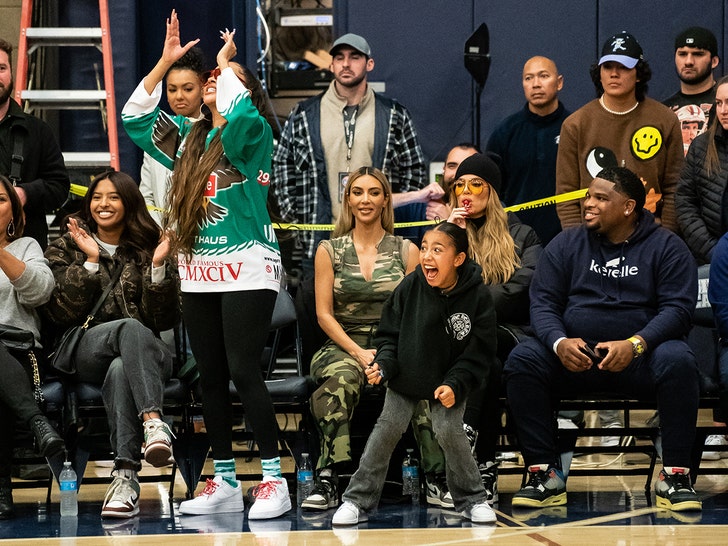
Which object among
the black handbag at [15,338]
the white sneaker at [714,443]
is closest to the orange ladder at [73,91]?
the black handbag at [15,338]

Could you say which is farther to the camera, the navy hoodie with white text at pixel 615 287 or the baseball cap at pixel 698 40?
the baseball cap at pixel 698 40

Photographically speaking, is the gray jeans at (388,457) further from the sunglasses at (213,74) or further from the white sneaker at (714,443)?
the white sneaker at (714,443)

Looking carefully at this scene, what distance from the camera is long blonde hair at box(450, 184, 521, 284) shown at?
5.81 meters

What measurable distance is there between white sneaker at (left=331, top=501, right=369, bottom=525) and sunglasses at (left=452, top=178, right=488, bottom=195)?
1.75 meters

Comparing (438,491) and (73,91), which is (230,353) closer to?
(438,491)

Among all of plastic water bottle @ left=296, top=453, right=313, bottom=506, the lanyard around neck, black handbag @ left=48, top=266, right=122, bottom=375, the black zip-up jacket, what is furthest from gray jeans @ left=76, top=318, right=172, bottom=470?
the black zip-up jacket

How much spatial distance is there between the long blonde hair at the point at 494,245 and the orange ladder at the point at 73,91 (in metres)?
2.40

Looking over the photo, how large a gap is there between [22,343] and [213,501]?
1.07 metres

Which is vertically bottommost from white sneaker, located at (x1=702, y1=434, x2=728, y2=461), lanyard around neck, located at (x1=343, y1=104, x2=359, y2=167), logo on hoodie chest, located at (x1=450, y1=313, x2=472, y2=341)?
white sneaker, located at (x1=702, y1=434, x2=728, y2=461)

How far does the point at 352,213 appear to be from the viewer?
5.82 metres

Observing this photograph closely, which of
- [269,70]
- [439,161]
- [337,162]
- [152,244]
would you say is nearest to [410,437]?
[152,244]

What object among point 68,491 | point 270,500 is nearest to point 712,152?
point 270,500

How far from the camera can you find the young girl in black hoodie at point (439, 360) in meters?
4.89

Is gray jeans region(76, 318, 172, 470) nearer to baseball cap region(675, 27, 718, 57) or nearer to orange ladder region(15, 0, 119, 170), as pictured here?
orange ladder region(15, 0, 119, 170)
